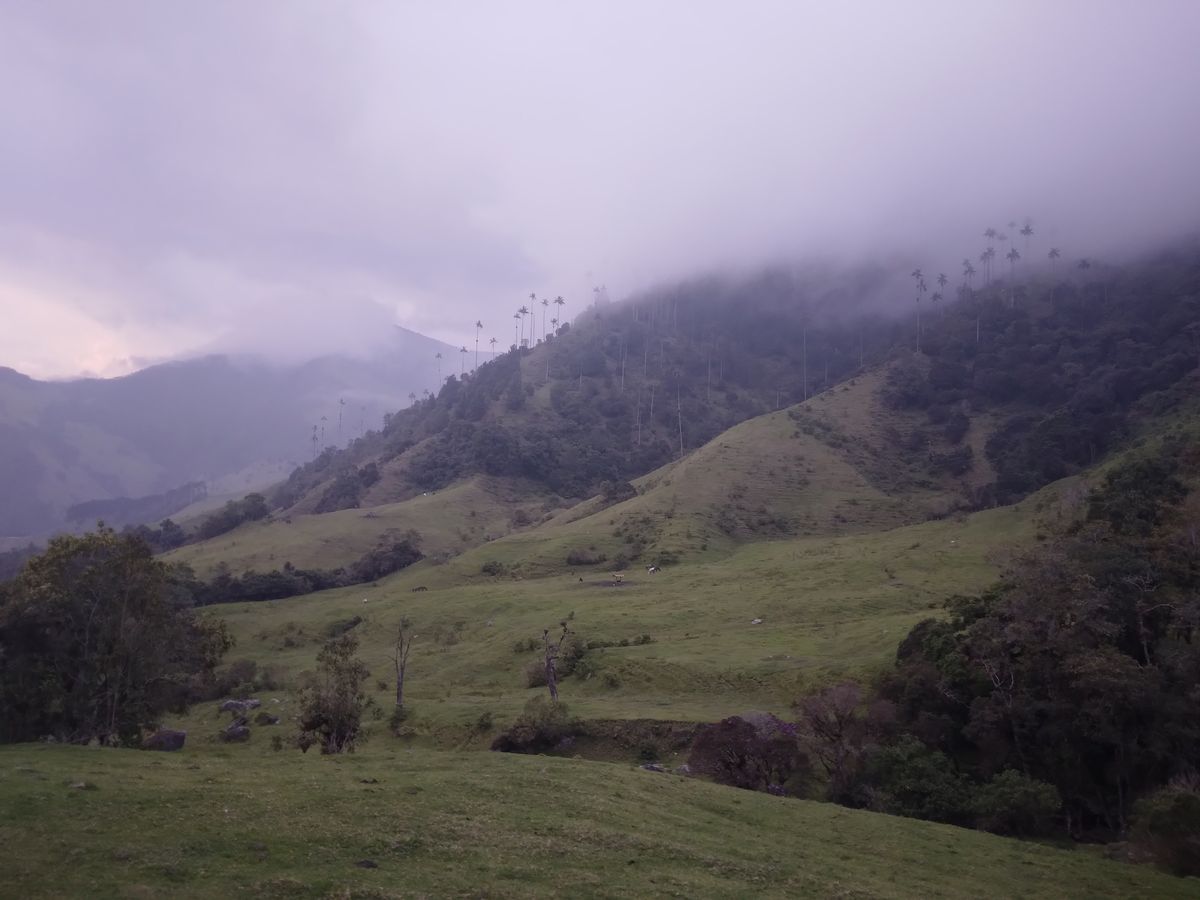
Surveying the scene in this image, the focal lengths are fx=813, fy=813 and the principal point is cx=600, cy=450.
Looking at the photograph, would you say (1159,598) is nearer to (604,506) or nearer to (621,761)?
(621,761)

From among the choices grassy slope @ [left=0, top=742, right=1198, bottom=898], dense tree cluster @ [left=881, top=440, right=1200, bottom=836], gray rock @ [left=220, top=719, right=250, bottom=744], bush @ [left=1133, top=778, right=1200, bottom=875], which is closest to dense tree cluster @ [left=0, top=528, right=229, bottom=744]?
grassy slope @ [left=0, top=742, right=1198, bottom=898]

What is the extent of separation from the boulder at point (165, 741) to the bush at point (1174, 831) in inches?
1349

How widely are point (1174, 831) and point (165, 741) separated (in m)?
35.3

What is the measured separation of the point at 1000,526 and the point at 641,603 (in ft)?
128

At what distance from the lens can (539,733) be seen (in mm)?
39844

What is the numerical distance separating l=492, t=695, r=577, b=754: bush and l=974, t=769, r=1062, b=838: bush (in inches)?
746

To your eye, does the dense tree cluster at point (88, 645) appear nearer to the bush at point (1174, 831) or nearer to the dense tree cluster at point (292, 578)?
the bush at point (1174, 831)

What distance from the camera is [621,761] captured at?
126 feet

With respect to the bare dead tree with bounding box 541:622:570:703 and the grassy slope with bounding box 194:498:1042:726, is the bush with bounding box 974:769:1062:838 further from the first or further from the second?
the bare dead tree with bounding box 541:622:570:703

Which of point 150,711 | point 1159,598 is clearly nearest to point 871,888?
point 1159,598

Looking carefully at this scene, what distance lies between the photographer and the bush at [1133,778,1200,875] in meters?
22.8

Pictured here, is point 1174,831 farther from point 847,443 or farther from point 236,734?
point 847,443

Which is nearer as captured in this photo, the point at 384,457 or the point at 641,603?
the point at 641,603

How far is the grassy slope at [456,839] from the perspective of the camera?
52.6ft
